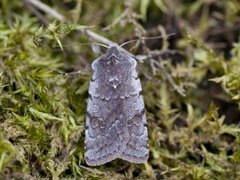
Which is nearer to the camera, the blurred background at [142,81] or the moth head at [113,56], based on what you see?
the blurred background at [142,81]

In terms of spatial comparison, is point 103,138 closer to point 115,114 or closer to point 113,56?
point 115,114

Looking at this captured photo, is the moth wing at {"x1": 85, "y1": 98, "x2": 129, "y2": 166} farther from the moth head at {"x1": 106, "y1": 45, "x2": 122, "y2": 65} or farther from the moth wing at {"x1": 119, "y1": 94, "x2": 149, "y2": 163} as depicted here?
the moth head at {"x1": 106, "y1": 45, "x2": 122, "y2": 65}

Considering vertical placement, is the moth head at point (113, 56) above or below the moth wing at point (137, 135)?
above

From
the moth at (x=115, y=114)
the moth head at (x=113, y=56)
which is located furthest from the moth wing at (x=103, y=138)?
the moth head at (x=113, y=56)

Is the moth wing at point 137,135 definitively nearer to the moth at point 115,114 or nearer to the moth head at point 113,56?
the moth at point 115,114

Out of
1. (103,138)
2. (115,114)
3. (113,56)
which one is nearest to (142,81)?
(113,56)

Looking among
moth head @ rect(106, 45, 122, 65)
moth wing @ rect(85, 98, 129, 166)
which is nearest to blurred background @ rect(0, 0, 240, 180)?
moth wing @ rect(85, 98, 129, 166)

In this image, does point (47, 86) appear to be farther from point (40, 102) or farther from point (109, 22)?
point (109, 22)
